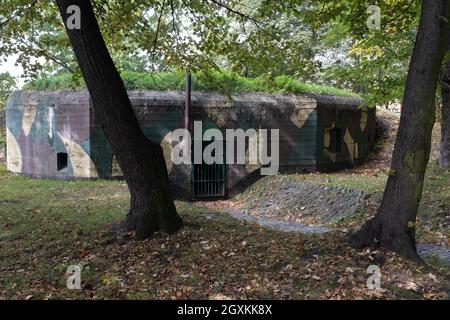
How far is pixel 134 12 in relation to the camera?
994 centimetres

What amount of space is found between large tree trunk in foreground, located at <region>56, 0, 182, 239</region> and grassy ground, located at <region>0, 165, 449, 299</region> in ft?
0.97

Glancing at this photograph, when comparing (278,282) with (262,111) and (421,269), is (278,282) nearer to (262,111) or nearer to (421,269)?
(421,269)

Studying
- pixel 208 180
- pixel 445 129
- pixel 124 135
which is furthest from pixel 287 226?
pixel 445 129

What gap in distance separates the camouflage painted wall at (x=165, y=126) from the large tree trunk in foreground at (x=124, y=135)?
714cm

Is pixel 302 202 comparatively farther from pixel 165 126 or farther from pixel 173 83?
pixel 173 83

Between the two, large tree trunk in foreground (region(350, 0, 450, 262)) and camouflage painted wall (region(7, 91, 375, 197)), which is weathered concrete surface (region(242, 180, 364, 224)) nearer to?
camouflage painted wall (region(7, 91, 375, 197))

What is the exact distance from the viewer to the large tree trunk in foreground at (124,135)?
612cm

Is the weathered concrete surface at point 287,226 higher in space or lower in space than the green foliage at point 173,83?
lower

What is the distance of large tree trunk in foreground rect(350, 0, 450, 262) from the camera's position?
5293 mm

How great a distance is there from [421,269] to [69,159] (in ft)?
36.8

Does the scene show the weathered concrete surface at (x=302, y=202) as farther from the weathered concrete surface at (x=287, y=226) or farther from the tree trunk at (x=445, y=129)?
the tree trunk at (x=445, y=129)

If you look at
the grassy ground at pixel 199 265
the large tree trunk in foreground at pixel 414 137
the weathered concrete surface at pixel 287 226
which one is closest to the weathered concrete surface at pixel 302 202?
the weathered concrete surface at pixel 287 226

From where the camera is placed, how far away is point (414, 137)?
5.41m
